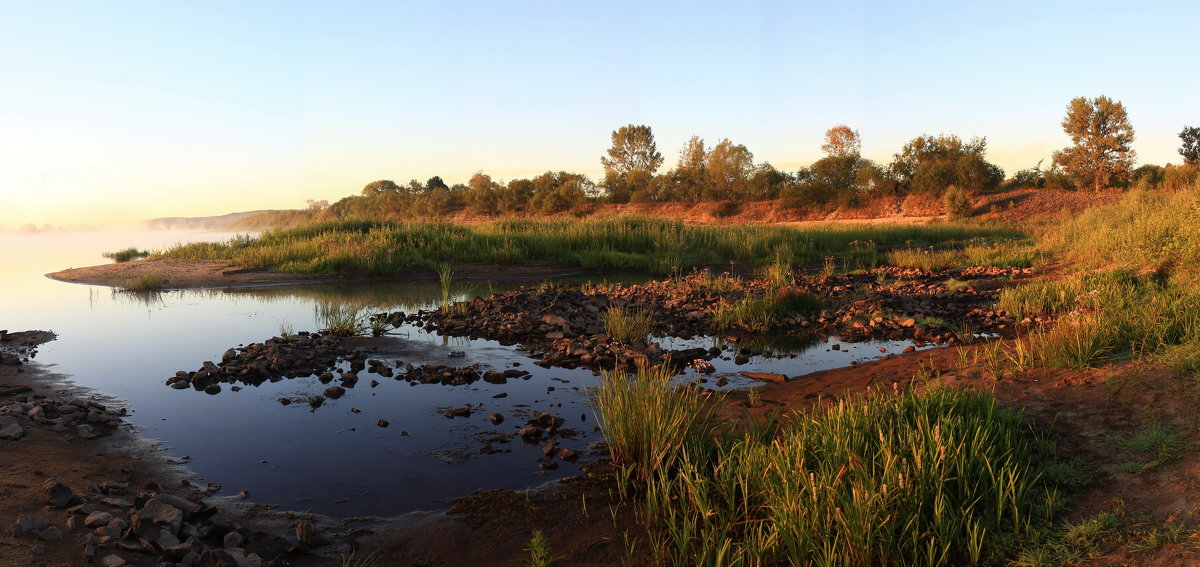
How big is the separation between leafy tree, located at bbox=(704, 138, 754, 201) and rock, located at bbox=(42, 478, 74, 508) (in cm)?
6067

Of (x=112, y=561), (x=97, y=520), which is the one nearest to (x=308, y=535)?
(x=112, y=561)

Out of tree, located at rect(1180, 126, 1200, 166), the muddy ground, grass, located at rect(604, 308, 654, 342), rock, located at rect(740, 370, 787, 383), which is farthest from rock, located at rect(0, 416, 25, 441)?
tree, located at rect(1180, 126, 1200, 166)

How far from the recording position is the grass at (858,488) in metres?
3.37

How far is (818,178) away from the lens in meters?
57.8

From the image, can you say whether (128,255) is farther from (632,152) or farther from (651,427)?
(632,152)

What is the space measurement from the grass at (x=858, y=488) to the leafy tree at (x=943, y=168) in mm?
51291

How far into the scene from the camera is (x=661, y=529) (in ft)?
13.4

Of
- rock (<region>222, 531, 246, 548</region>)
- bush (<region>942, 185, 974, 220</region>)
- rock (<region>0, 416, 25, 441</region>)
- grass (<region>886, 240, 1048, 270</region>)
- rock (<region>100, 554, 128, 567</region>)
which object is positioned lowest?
rock (<region>222, 531, 246, 548</region>)

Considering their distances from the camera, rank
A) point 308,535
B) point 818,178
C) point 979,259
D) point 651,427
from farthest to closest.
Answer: point 818,178 → point 979,259 → point 651,427 → point 308,535

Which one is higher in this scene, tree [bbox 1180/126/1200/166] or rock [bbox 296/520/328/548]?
tree [bbox 1180/126/1200/166]

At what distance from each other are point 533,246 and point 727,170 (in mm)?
43333

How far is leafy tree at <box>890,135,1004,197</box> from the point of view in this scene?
4944cm

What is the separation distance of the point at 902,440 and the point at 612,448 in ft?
7.00

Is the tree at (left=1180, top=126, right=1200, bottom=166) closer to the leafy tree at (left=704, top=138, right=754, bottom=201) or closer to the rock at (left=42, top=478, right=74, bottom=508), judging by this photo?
the leafy tree at (left=704, top=138, right=754, bottom=201)
